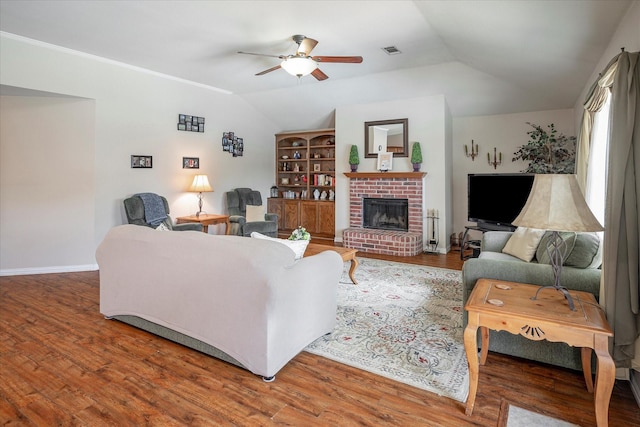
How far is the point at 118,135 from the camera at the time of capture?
5137 mm

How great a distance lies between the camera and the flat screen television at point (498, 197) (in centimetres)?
472

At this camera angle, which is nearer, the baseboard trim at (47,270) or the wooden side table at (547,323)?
the wooden side table at (547,323)

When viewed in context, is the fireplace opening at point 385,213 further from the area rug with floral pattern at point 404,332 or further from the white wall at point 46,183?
the white wall at point 46,183

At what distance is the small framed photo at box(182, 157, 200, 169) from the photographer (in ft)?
19.8

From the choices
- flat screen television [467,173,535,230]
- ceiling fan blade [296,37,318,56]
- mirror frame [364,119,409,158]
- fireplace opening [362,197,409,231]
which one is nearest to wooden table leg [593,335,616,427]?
flat screen television [467,173,535,230]

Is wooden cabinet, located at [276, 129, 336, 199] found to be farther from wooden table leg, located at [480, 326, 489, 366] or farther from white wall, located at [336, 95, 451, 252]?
wooden table leg, located at [480, 326, 489, 366]

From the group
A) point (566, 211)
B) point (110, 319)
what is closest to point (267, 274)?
point (566, 211)

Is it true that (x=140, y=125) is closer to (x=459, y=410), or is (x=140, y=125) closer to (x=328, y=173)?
(x=328, y=173)

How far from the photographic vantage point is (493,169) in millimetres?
6168

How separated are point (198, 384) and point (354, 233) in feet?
14.6

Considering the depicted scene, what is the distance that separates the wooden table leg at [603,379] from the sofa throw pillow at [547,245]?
0.78 m

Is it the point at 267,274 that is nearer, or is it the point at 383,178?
the point at 267,274

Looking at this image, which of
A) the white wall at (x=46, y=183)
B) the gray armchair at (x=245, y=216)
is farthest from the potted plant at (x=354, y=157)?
the white wall at (x=46, y=183)

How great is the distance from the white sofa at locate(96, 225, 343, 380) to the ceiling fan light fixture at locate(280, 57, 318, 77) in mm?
2344
